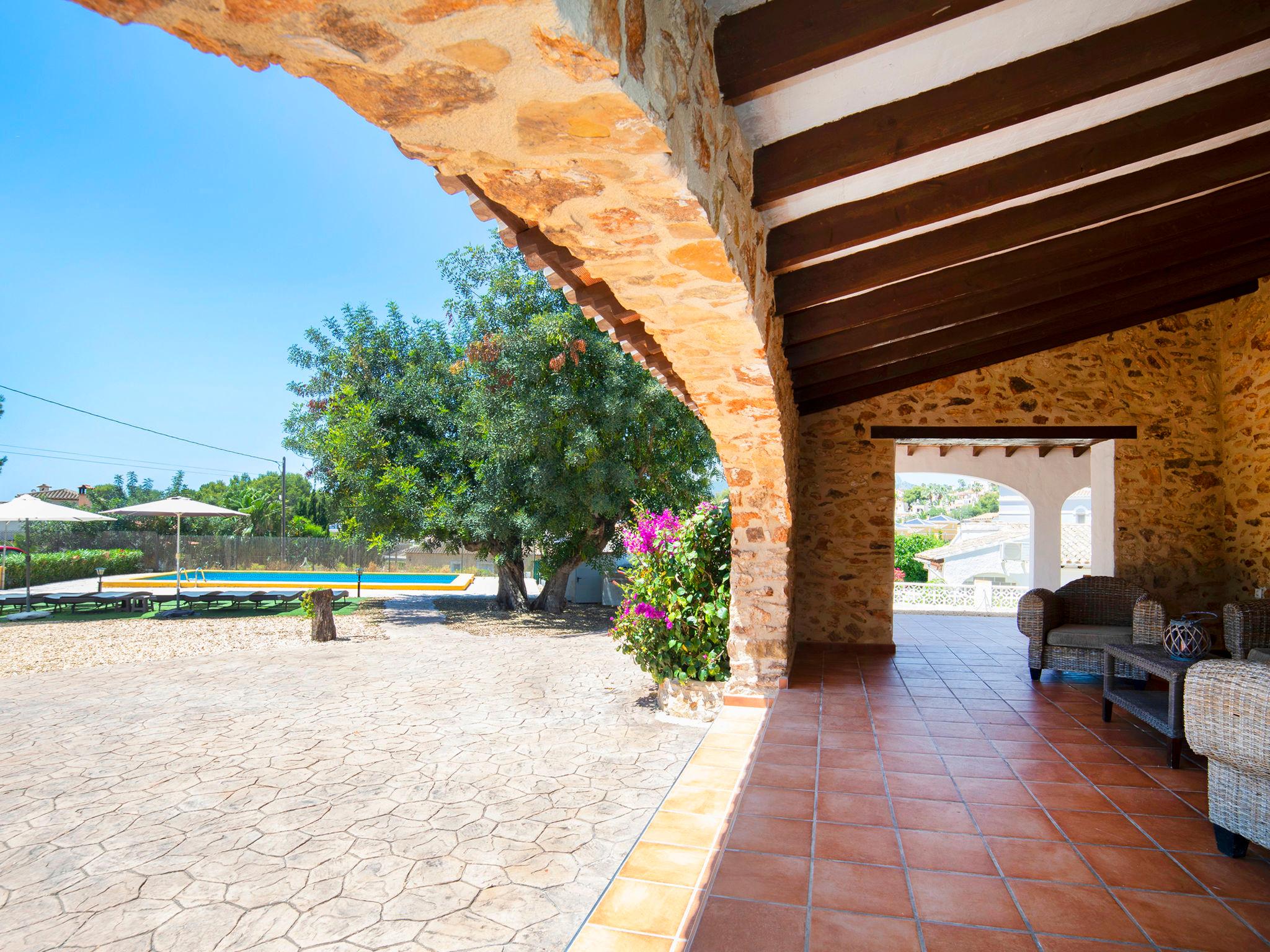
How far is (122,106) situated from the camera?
3378 centimetres

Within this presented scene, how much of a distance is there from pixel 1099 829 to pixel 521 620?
10235 millimetres

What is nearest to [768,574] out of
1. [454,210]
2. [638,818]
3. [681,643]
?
[681,643]

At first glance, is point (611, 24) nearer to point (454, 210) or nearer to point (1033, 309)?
point (1033, 309)

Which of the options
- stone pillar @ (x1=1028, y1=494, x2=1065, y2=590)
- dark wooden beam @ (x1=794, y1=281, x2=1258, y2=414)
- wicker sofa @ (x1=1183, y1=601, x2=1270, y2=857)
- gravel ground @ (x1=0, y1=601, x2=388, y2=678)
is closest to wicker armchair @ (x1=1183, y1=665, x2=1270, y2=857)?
wicker sofa @ (x1=1183, y1=601, x2=1270, y2=857)

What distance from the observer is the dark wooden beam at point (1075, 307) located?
16.3 ft

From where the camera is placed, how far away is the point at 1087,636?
4949mm

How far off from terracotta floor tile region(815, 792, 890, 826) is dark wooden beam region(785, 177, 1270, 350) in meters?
2.49

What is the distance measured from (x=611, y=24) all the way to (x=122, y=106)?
4412 centimetres

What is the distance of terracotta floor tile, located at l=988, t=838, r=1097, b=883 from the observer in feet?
7.63

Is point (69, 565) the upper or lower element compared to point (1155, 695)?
lower

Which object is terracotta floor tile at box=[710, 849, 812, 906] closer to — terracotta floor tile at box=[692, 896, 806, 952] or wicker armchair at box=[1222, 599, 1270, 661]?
terracotta floor tile at box=[692, 896, 806, 952]

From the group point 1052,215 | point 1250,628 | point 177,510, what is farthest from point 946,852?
point 177,510

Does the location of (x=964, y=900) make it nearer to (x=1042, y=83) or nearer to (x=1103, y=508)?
(x=1042, y=83)

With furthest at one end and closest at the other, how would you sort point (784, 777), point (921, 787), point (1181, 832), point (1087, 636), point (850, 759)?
1. point (1087, 636)
2. point (850, 759)
3. point (784, 777)
4. point (921, 787)
5. point (1181, 832)
